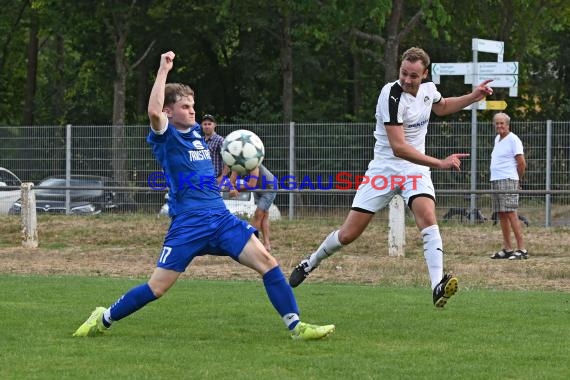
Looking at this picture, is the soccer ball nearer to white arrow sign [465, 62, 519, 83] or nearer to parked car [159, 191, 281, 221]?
parked car [159, 191, 281, 221]

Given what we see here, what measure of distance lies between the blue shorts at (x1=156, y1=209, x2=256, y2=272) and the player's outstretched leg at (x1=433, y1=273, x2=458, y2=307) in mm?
1598

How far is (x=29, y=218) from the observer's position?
56.4ft

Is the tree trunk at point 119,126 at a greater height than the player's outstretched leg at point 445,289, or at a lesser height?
greater

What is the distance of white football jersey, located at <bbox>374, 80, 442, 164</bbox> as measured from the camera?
906cm

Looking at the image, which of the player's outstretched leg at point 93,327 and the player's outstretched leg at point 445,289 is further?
→ the player's outstretched leg at point 445,289

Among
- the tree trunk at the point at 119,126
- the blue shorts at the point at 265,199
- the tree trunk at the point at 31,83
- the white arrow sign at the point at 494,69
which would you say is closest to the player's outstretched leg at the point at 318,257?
the blue shorts at the point at 265,199

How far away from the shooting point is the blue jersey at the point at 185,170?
7.77 m

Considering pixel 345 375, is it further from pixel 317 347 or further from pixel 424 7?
pixel 424 7

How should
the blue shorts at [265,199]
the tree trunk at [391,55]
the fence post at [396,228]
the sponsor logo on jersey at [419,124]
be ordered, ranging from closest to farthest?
the sponsor logo on jersey at [419,124] → the fence post at [396,228] → the blue shorts at [265,199] → the tree trunk at [391,55]

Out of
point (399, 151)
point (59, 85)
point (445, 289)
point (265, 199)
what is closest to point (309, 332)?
point (445, 289)

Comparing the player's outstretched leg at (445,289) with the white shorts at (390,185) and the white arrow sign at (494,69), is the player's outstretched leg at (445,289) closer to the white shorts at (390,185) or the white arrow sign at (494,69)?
the white shorts at (390,185)

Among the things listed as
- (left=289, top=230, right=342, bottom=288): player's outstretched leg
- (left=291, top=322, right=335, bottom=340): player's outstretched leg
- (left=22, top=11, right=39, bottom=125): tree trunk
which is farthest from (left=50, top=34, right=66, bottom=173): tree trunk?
(left=291, top=322, right=335, bottom=340): player's outstretched leg

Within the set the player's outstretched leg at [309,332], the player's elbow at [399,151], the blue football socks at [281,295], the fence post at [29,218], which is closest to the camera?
the player's outstretched leg at [309,332]

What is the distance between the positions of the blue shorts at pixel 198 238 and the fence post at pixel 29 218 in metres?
9.89
